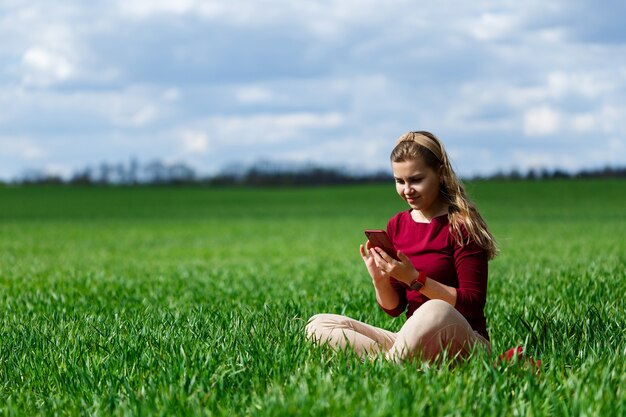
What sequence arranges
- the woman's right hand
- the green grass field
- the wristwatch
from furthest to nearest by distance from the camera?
the woman's right hand, the wristwatch, the green grass field

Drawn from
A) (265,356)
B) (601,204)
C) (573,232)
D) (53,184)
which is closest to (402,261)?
(265,356)

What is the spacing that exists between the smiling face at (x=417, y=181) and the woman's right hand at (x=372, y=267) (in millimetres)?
436

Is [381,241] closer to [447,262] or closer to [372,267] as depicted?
[372,267]

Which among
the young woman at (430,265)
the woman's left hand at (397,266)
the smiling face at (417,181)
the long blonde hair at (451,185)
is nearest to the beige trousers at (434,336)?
the young woman at (430,265)

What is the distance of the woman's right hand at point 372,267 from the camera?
16.6 ft

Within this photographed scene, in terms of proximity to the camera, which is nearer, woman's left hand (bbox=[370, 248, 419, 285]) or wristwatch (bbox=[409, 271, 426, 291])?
woman's left hand (bbox=[370, 248, 419, 285])

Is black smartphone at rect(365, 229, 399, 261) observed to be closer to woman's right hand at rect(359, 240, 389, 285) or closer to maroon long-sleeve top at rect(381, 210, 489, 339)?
woman's right hand at rect(359, 240, 389, 285)

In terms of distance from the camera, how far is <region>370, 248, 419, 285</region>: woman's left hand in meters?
4.80

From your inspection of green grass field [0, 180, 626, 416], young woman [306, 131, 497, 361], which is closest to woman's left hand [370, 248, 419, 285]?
young woman [306, 131, 497, 361]

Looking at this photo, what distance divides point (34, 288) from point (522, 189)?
64.3 meters

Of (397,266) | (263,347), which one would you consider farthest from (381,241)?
(263,347)

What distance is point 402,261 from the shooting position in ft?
15.8

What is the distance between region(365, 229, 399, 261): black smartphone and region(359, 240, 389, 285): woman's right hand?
10cm

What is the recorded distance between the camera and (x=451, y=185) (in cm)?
519
